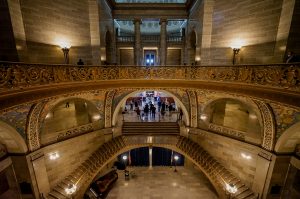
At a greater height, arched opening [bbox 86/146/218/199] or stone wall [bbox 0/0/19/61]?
stone wall [bbox 0/0/19/61]

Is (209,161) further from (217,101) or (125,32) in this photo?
(125,32)

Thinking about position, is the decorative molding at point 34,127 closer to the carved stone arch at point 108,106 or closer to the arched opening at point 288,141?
the carved stone arch at point 108,106

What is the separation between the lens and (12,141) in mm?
7000

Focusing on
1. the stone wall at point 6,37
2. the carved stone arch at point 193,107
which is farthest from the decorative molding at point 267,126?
the stone wall at point 6,37

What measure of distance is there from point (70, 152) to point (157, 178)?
5802mm

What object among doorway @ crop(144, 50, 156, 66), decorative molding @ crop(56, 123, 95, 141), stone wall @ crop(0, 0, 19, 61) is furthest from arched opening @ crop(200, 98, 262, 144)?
stone wall @ crop(0, 0, 19, 61)

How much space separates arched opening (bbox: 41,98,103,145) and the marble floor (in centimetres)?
414

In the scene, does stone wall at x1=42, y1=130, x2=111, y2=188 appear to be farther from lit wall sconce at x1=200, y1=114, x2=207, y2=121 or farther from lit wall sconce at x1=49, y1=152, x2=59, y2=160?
lit wall sconce at x1=200, y1=114, x2=207, y2=121

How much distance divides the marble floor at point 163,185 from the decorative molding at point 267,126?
455 cm

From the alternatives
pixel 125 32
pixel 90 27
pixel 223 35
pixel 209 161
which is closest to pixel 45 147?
pixel 90 27

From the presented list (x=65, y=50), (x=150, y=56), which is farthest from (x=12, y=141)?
(x=150, y=56)

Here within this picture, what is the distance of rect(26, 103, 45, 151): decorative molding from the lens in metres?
6.92

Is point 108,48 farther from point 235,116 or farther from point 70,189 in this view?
point 235,116

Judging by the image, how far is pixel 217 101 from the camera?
998 centimetres
